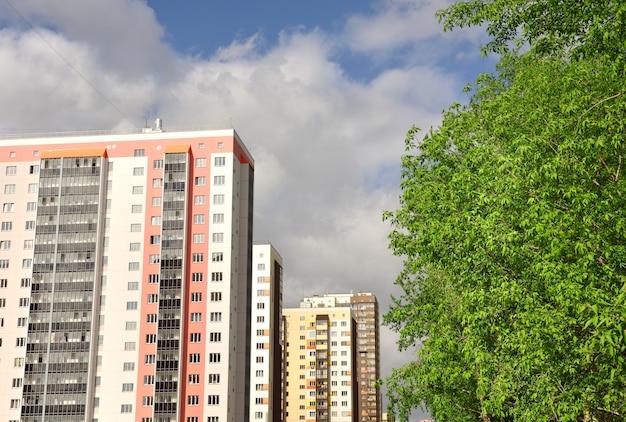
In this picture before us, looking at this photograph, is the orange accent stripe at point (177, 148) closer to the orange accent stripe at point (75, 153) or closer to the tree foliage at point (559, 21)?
the orange accent stripe at point (75, 153)

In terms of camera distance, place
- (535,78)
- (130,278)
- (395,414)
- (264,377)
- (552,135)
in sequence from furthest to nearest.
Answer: (264,377) < (130,278) < (395,414) < (535,78) < (552,135)

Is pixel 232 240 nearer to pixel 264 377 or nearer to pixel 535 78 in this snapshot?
pixel 264 377

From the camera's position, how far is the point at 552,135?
844 inches

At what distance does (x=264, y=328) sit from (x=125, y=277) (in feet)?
188

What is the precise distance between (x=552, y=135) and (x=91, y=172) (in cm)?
10143

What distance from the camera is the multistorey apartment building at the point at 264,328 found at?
15675cm

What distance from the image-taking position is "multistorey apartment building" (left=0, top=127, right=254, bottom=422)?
105 m

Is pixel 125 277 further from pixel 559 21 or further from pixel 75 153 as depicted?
pixel 559 21

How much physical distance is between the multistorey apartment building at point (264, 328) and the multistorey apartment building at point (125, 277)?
145 ft

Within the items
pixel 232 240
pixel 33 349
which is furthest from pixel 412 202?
pixel 33 349

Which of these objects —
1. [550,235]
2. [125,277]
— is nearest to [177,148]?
[125,277]

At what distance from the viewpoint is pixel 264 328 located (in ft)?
534

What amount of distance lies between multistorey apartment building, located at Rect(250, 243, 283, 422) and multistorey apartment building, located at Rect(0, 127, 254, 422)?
4425 centimetres

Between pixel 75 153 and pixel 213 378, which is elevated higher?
pixel 75 153
